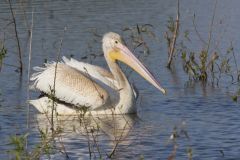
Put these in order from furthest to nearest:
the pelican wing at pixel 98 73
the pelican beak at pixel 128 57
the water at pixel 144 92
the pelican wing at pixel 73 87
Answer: the pelican wing at pixel 98 73 < the pelican beak at pixel 128 57 < the pelican wing at pixel 73 87 < the water at pixel 144 92

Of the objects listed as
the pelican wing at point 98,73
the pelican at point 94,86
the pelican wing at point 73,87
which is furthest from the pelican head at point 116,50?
the pelican wing at point 73,87

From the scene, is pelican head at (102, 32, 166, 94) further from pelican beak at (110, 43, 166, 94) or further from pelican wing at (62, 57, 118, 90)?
pelican wing at (62, 57, 118, 90)

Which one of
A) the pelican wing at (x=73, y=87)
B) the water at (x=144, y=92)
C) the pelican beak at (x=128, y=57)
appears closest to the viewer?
the water at (x=144, y=92)

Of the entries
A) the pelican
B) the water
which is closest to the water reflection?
the water

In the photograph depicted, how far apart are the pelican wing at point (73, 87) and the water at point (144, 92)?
278 millimetres

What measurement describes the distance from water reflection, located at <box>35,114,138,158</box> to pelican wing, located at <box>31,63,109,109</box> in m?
0.19

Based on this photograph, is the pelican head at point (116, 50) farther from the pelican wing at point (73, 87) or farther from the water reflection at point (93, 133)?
the water reflection at point (93, 133)

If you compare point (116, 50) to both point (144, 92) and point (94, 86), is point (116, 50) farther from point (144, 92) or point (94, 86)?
point (144, 92)

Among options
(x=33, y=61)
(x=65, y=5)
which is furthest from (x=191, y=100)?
(x=65, y=5)

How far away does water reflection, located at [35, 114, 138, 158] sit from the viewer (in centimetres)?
691

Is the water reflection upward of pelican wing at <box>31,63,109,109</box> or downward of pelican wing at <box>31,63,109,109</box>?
downward

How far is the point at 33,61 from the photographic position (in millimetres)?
11633

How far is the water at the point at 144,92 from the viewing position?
7199mm

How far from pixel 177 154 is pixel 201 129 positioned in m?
1.05
